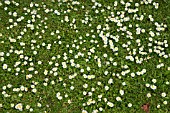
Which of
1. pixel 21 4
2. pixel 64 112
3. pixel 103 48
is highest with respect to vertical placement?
pixel 21 4

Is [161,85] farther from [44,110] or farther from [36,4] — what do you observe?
[36,4]

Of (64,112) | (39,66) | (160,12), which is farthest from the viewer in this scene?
(160,12)

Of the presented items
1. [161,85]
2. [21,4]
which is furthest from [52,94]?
[21,4]

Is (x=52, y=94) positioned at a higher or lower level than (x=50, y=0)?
lower

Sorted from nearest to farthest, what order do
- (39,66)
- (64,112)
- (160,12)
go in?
(64,112) < (39,66) < (160,12)

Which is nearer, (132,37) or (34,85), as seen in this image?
(34,85)

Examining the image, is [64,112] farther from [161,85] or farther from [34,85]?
[161,85]

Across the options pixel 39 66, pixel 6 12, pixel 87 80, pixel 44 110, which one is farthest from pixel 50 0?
pixel 44 110
